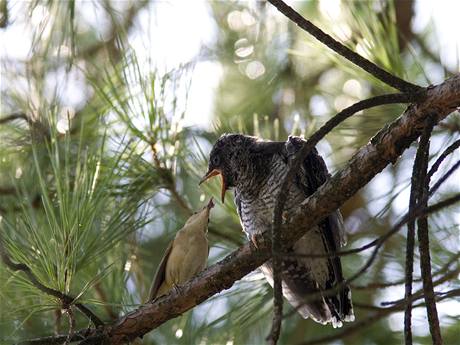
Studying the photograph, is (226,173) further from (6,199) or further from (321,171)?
(6,199)

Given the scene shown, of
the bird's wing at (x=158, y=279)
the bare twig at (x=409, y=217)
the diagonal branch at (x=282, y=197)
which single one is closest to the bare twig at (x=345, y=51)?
the diagonal branch at (x=282, y=197)

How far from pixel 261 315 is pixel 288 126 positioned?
126cm

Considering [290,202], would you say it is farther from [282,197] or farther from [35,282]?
[282,197]

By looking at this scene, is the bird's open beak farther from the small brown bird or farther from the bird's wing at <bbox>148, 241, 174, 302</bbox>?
the bird's wing at <bbox>148, 241, 174, 302</bbox>

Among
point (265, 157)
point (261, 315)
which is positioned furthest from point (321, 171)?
point (261, 315)

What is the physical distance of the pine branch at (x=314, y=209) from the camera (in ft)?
5.82

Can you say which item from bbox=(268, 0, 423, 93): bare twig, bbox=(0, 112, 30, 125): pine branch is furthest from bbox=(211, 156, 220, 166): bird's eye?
bbox=(268, 0, 423, 93): bare twig

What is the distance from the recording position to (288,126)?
396 cm

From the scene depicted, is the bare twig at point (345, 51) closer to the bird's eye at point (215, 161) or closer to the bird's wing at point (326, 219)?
the bird's wing at point (326, 219)

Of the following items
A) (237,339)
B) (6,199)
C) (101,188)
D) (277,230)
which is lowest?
(277,230)

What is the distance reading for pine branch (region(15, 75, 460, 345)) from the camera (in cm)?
177

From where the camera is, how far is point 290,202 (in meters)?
3.00

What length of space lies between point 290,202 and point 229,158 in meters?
0.37

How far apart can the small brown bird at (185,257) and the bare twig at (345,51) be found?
1231 millimetres
